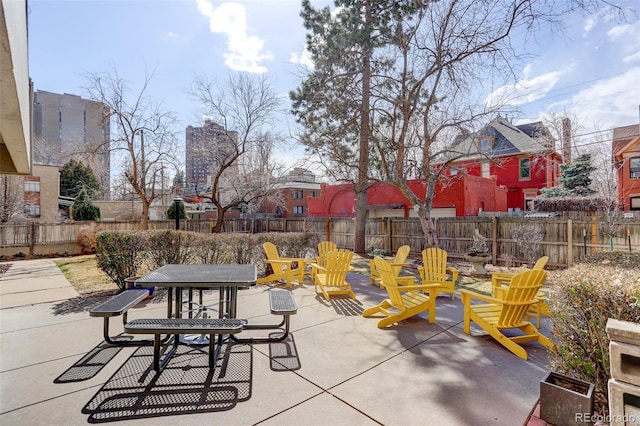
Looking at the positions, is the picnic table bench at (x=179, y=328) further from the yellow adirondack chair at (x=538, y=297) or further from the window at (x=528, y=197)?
the window at (x=528, y=197)

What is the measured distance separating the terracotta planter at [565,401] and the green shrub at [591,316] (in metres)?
0.18

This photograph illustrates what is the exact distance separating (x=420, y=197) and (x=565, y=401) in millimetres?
15066

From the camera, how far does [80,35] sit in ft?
23.2

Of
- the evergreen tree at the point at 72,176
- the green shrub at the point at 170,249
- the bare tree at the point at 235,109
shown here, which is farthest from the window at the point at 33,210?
the green shrub at the point at 170,249

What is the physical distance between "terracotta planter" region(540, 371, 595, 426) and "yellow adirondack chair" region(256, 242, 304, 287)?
505cm

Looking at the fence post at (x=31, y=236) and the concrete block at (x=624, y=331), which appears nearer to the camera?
the concrete block at (x=624, y=331)

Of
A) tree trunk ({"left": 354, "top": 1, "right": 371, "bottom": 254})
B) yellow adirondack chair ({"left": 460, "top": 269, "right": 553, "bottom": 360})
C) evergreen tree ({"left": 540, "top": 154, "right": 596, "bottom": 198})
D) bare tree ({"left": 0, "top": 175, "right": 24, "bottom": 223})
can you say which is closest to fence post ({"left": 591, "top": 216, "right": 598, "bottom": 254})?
tree trunk ({"left": 354, "top": 1, "right": 371, "bottom": 254})

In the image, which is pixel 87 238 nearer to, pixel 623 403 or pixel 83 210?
pixel 83 210

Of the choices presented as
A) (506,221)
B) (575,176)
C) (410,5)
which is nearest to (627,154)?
(575,176)

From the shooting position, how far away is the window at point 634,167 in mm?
19297

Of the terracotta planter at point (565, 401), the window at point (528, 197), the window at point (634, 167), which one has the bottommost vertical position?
the terracotta planter at point (565, 401)

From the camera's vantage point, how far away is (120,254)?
6.16 meters

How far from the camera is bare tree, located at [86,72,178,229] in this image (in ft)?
39.2

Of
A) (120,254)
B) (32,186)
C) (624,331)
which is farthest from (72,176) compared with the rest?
(624,331)
